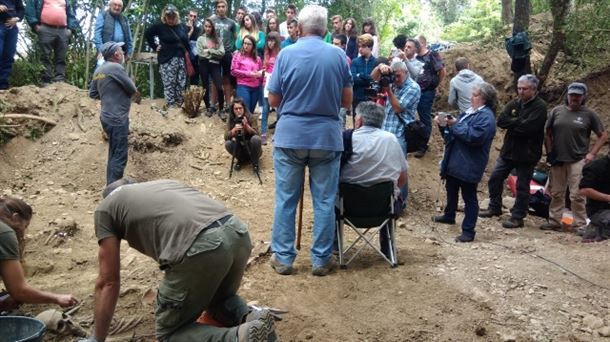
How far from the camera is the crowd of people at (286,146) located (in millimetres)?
3156

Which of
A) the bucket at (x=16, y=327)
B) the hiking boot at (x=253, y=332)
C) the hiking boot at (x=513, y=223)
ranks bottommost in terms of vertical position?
the hiking boot at (x=513, y=223)

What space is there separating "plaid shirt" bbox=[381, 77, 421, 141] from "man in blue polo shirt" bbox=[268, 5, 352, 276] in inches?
72.1

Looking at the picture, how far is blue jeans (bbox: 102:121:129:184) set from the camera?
22.3ft

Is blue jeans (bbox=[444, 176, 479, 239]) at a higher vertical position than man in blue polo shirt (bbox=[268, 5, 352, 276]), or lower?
lower

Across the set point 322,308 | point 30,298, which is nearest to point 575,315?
point 322,308

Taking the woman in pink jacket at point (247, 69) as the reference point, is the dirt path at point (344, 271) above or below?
below

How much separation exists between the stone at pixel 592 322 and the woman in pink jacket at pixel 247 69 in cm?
575

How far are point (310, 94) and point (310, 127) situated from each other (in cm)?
25

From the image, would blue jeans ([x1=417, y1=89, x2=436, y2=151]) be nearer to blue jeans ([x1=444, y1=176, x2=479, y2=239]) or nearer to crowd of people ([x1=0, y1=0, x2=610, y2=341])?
crowd of people ([x1=0, y1=0, x2=610, y2=341])

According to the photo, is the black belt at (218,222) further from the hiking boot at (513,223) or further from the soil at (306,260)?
the hiking boot at (513,223)

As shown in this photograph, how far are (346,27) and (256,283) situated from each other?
18.9ft

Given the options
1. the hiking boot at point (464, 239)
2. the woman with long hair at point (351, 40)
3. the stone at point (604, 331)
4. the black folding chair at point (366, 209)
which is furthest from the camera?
the woman with long hair at point (351, 40)

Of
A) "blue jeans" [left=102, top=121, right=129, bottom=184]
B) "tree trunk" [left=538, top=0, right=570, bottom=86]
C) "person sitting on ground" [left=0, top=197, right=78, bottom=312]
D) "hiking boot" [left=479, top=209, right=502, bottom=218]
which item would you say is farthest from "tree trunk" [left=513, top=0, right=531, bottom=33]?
"person sitting on ground" [left=0, top=197, right=78, bottom=312]

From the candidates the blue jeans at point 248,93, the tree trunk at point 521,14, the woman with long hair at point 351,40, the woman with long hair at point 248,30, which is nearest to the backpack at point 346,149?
the blue jeans at point 248,93
